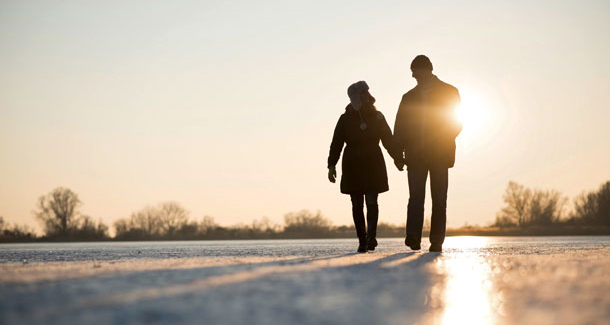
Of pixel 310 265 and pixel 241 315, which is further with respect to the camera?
pixel 310 265

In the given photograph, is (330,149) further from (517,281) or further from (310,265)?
(517,281)

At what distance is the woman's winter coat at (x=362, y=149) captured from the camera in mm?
8227

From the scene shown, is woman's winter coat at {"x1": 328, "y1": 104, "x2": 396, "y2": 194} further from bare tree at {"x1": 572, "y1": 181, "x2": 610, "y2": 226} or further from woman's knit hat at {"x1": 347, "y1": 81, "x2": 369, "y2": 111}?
bare tree at {"x1": 572, "y1": 181, "x2": 610, "y2": 226}

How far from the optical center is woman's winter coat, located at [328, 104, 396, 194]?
8.23 m

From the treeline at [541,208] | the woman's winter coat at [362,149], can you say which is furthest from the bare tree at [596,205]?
→ the woman's winter coat at [362,149]

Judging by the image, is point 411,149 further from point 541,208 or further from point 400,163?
point 541,208

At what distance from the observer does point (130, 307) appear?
2.08m

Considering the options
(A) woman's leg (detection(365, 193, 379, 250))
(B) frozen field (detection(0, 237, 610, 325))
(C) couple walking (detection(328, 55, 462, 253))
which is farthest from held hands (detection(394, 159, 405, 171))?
(B) frozen field (detection(0, 237, 610, 325))

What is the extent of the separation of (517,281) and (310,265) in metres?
1.23

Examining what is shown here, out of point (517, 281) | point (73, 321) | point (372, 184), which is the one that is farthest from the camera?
point (372, 184)

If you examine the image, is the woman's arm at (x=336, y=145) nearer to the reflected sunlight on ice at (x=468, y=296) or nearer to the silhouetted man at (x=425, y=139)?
the silhouetted man at (x=425, y=139)

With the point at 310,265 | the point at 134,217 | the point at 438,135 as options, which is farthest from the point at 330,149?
the point at 134,217

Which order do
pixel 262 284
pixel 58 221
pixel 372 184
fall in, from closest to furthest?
pixel 262 284, pixel 372 184, pixel 58 221

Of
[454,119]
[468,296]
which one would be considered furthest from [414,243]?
[468,296]
